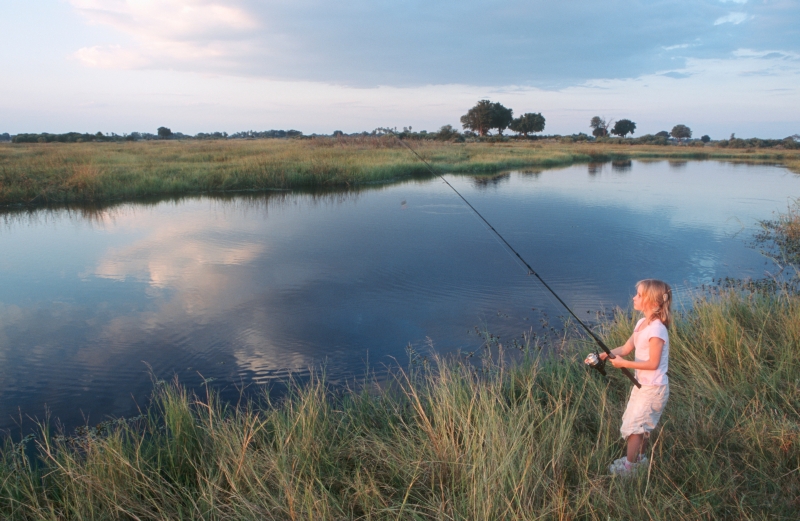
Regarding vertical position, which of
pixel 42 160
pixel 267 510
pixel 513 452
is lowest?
pixel 267 510

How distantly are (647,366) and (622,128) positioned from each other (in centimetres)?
7293

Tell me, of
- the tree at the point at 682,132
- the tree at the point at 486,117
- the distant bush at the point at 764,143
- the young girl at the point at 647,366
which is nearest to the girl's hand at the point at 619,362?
the young girl at the point at 647,366

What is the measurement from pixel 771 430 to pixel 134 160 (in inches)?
794

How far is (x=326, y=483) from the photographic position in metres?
2.46

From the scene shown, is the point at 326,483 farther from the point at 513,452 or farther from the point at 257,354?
the point at 257,354

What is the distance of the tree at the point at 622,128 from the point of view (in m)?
67.5

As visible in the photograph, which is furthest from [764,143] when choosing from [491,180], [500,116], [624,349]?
[624,349]

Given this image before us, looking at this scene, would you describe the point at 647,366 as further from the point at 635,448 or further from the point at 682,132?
the point at 682,132

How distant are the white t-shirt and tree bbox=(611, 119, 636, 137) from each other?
238 feet

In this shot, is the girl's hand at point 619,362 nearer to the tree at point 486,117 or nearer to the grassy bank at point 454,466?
the grassy bank at point 454,466

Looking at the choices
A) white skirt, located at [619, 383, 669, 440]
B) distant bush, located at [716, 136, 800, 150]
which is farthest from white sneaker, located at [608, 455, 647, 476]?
distant bush, located at [716, 136, 800, 150]

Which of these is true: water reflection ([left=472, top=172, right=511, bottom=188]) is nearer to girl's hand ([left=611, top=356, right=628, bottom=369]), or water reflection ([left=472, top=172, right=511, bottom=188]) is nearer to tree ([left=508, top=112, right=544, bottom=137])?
girl's hand ([left=611, top=356, right=628, bottom=369])

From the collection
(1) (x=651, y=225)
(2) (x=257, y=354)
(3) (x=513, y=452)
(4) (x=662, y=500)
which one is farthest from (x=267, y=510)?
(1) (x=651, y=225)

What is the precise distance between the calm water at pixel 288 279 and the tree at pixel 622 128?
194 ft
